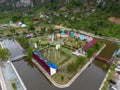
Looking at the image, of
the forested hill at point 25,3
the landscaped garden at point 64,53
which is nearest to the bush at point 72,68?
the landscaped garden at point 64,53

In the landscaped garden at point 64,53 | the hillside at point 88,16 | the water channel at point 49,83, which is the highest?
the hillside at point 88,16

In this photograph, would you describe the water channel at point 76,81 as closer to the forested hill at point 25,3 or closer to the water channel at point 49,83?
the water channel at point 49,83

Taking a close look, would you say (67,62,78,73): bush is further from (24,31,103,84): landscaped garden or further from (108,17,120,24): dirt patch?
(108,17,120,24): dirt patch

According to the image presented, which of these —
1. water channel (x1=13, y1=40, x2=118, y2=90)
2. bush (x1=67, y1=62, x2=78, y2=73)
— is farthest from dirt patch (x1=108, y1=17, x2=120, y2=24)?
bush (x1=67, y1=62, x2=78, y2=73)

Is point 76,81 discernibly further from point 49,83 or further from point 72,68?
point 49,83

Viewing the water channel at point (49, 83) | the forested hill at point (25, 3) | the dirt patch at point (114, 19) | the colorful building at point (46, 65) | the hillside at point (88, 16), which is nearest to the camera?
the water channel at point (49, 83)

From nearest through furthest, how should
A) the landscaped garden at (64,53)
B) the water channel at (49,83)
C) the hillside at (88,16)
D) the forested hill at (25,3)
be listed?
the water channel at (49,83), the landscaped garden at (64,53), the hillside at (88,16), the forested hill at (25,3)

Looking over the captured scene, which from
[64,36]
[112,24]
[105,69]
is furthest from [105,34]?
[105,69]

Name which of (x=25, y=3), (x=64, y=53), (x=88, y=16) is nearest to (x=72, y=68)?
(x=64, y=53)

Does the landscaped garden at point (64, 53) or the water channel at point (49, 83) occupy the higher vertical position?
the landscaped garden at point (64, 53)
